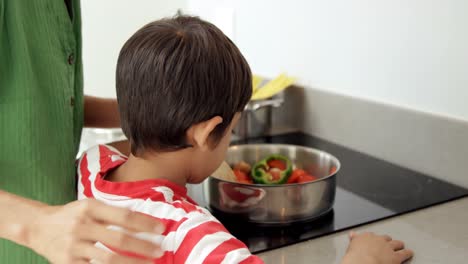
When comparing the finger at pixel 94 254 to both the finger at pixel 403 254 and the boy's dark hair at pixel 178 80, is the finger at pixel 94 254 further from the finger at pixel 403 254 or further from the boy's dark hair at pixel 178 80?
the finger at pixel 403 254

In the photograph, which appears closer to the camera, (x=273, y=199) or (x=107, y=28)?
(x=273, y=199)

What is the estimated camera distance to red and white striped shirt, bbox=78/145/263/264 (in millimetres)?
611

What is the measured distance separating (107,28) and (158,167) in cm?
179

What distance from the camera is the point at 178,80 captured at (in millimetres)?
680

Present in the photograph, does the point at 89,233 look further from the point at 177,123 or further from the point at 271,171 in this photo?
the point at 271,171

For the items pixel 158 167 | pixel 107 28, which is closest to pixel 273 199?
pixel 158 167

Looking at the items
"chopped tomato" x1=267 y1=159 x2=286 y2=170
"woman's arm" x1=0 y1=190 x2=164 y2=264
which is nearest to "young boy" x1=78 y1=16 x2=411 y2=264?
"woman's arm" x1=0 y1=190 x2=164 y2=264

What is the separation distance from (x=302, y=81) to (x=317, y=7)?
0.21m

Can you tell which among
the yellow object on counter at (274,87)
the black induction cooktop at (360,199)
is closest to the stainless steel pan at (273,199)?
the black induction cooktop at (360,199)

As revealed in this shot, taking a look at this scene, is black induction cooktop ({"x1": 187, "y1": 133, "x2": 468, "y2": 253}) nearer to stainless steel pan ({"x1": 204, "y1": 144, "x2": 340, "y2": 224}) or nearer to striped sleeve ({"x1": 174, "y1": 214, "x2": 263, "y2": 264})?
stainless steel pan ({"x1": 204, "y1": 144, "x2": 340, "y2": 224})

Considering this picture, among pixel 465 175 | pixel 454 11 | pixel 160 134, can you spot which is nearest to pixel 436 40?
pixel 454 11

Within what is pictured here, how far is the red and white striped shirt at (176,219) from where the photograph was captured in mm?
611

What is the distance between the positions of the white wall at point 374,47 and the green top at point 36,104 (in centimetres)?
72

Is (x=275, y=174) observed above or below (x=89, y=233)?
below
